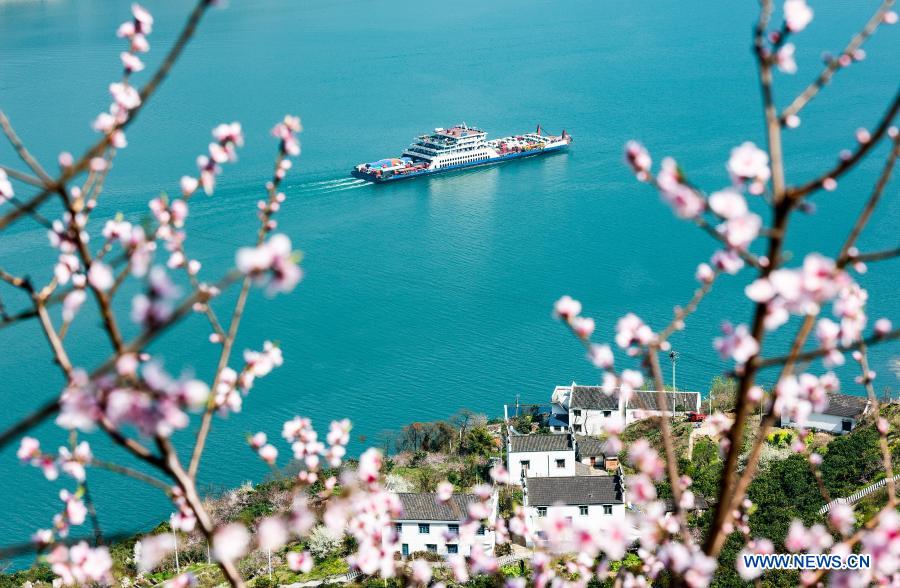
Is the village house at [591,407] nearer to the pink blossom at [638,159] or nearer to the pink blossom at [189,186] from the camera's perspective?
the pink blossom at [189,186]

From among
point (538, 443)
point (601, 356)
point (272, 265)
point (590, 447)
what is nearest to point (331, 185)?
point (590, 447)

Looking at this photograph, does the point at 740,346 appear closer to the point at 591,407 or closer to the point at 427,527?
the point at 427,527

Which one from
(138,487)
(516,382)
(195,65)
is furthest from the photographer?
(195,65)

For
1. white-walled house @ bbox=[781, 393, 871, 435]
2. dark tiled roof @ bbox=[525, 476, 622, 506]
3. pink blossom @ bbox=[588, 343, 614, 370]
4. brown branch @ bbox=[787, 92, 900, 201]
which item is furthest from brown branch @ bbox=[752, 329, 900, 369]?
white-walled house @ bbox=[781, 393, 871, 435]

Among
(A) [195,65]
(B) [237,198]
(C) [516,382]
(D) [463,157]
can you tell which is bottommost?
(C) [516,382]

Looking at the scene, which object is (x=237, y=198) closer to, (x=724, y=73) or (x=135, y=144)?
(x=135, y=144)

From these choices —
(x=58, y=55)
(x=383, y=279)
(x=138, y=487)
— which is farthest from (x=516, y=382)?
(x=58, y=55)

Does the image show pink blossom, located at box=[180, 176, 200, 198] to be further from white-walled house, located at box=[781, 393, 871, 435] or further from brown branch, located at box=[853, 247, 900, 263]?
white-walled house, located at box=[781, 393, 871, 435]

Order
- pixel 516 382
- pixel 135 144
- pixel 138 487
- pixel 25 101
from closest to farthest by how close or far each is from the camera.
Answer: pixel 138 487 → pixel 516 382 → pixel 135 144 → pixel 25 101
